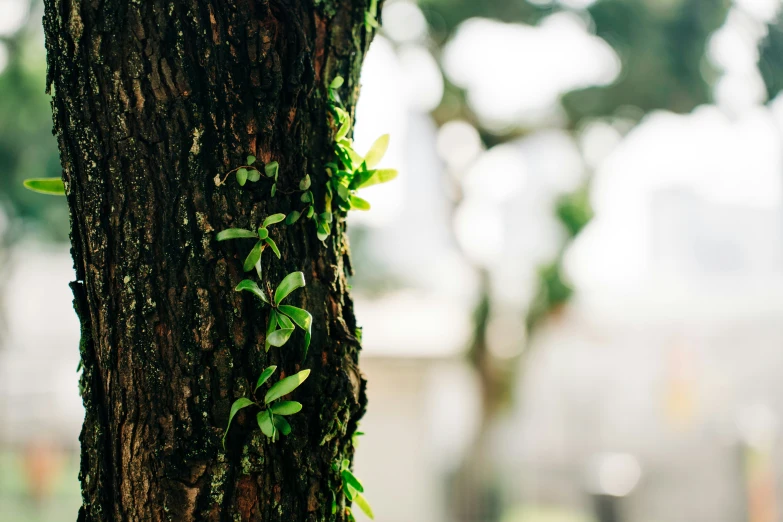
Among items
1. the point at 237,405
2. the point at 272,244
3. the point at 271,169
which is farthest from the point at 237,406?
the point at 271,169

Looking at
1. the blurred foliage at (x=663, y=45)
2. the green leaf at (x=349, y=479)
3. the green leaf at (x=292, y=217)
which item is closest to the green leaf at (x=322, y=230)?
the green leaf at (x=292, y=217)

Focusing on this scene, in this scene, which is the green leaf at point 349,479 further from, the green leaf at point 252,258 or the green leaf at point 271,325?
the green leaf at point 252,258

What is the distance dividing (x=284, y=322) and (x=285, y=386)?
92mm

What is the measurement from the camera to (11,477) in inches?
529

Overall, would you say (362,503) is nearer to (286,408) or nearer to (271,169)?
(286,408)

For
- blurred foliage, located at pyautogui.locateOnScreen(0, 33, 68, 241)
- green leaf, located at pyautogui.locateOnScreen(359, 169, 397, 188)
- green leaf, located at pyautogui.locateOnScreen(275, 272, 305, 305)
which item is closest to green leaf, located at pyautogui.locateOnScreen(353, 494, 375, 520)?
green leaf, located at pyautogui.locateOnScreen(275, 272, 305, 305)

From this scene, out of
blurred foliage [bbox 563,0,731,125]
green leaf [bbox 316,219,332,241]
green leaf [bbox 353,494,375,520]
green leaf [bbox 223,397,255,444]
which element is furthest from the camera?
blurred foliage [bbox 563,0,731,125]

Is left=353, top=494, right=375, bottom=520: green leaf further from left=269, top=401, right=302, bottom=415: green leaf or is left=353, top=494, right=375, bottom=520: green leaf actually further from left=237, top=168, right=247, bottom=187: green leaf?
left=237, top=168, right=247, bottom=187: green leaf

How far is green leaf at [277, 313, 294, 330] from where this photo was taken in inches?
39.4

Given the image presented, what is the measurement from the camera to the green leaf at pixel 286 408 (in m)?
1.00

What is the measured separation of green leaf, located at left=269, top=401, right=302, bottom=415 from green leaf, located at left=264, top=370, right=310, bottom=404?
0.01 metres

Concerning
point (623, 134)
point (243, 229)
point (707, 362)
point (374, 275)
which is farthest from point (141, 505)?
point (707, 362)

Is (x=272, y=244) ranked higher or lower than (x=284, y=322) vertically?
higher

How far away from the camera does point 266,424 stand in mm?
977
